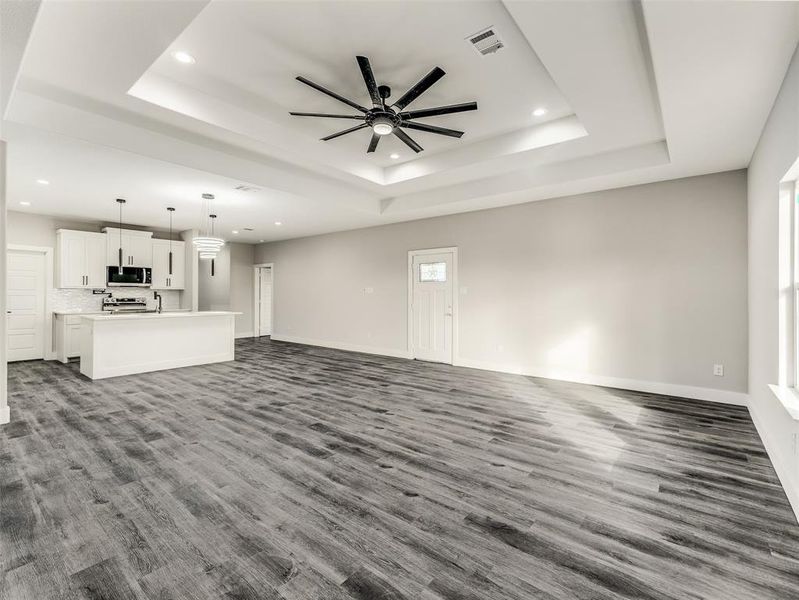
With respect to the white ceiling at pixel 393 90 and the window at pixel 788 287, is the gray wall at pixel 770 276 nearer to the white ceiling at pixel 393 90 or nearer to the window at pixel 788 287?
the window at pixel 788 287

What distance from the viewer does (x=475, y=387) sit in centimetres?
523

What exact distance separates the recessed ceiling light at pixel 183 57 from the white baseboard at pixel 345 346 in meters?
5.64

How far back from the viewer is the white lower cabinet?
6.96 metres

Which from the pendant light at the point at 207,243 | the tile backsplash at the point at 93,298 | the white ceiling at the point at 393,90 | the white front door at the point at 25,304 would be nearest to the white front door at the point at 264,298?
the tile backsplash at the point at 93,298

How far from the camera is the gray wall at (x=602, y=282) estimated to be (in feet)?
14.8

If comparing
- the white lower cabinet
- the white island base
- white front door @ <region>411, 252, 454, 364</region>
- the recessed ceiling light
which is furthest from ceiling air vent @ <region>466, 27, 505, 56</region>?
the white lower cabinet

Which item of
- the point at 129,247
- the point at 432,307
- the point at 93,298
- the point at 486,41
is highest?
the point at 486,41

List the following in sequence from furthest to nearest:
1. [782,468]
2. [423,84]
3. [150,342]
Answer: [150,342], [423,84], [782,468]

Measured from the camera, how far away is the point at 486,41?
2820 millimetres

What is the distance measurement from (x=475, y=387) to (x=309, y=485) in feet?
10.4

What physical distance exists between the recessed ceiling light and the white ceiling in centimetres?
8

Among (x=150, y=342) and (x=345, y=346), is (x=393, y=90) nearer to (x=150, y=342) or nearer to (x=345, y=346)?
(x=150, y=342)

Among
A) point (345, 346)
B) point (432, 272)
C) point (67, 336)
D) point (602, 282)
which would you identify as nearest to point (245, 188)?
point (432, 272)

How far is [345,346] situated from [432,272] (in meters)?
2.88
